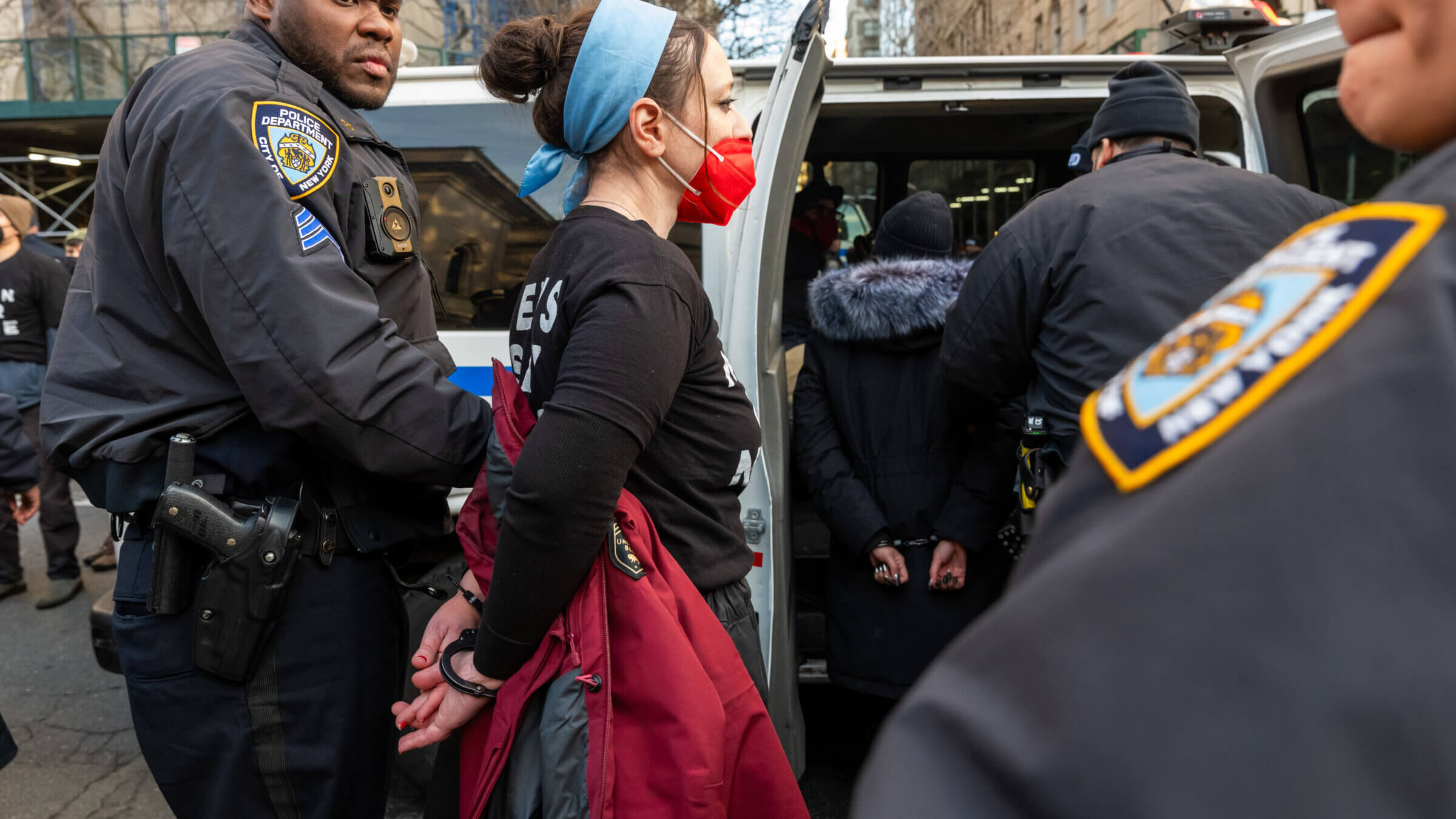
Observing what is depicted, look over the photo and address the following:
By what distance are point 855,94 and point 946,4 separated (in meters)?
18.2

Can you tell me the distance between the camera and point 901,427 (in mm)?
2520

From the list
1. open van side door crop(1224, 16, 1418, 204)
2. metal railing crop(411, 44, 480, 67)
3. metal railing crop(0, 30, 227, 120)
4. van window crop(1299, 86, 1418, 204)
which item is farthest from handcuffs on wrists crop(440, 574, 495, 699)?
metal railing crop(0, 30, 227, 120)

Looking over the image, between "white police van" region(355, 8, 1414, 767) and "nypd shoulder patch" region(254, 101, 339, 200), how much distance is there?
0.93 m

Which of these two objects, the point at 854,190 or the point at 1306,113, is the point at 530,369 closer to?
the point at 1306,113

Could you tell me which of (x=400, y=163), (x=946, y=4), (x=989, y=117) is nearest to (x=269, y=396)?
(x=400, y=163)

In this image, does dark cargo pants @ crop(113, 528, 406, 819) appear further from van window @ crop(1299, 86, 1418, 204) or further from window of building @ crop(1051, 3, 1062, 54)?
window of building @ crop(1051, 3, 1062, 54)

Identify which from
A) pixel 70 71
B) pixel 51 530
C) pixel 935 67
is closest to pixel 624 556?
pixel 935 67

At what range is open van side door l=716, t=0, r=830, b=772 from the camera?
2002 millimetres

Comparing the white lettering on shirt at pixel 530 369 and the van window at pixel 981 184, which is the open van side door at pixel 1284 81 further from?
the white lettering on shirt at pixel 530 369

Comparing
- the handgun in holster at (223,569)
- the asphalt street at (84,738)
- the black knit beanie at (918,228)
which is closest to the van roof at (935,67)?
the black knit beanie at (918,228)

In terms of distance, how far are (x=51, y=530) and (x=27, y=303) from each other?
111 cm

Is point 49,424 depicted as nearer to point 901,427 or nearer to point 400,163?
point 400,163

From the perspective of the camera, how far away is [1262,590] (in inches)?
14.1

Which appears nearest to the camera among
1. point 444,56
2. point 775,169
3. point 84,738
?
point 775,169
